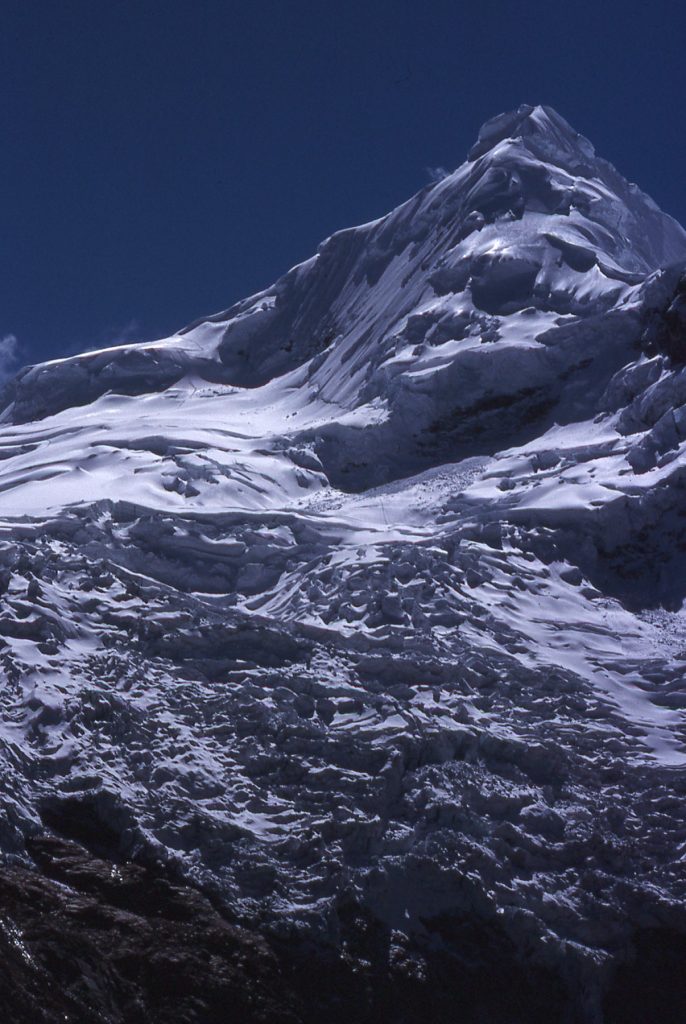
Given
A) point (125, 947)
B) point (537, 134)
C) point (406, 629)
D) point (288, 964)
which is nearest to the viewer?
point (125, 947)

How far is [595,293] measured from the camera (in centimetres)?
2834

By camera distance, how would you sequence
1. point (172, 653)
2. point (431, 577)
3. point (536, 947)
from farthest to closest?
1. point (431, 577)
2. point (172, 653)
3. point (536, 947)

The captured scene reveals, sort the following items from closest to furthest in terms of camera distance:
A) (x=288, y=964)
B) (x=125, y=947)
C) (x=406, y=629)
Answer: (x=125, y=947), (x=288, y=964), (x=406, y=629)

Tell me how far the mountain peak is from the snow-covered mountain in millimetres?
4519

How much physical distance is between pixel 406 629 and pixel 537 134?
21.3 meters

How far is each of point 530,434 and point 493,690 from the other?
29.2ft

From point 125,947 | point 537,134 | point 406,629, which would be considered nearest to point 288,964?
point 125,947

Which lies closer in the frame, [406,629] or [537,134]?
[406,629]

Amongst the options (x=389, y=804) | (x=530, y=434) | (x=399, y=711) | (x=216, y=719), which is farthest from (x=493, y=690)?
(x=530, y=434)

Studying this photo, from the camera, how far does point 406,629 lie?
63.1 feet

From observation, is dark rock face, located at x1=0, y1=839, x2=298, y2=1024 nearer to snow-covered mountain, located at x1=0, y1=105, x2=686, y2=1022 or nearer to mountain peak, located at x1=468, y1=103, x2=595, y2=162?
snow-covered mountain, located at x1=0, y1=105, x2=686, y2=1022

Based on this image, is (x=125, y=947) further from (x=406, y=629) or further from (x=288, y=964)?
(x=406, y=629)

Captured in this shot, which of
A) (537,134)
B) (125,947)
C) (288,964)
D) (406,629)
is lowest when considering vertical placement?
(288,964)

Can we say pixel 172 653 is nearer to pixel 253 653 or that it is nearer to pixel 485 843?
pixel 253 653
